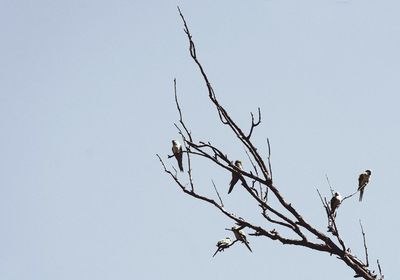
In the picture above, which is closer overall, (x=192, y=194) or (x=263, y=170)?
(x=263, y=170)

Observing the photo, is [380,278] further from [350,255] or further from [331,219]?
[331,219]

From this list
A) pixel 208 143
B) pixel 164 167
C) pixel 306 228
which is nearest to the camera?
pixel 306 228

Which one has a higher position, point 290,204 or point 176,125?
point 176,125

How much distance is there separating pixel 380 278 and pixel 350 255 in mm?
289

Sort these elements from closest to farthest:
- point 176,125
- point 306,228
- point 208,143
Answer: point 306,228 < point 208,143 < point 176,125

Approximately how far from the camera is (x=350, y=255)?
12.6ft

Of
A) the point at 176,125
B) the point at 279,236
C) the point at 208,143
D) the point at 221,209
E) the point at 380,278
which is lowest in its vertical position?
the point at 380,278

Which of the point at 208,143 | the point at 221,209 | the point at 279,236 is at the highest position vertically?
the point at 208,143

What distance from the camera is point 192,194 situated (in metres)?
4.38

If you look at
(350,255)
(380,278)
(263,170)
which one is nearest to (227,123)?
(263,170)

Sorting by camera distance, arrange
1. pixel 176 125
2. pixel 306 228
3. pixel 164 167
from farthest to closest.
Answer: pixel 164 167
pixel 176 125
pixel 306 228

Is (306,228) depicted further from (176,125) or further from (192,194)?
(176,125)

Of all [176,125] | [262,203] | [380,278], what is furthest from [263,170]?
[380,278]

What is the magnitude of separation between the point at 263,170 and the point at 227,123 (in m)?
0.43
